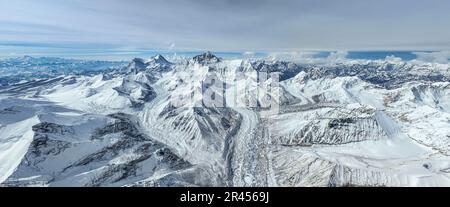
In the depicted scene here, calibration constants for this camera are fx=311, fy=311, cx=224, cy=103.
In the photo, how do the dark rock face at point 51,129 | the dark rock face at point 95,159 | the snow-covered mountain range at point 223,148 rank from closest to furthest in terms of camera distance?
the dark rock face at point 95,159, the snow-covered mountain range at point 223,148, the dark rock face at point 51,129

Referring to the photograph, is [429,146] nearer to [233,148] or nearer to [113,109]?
[233,148]

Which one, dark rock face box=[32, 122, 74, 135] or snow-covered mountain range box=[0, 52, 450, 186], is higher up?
dark rock face box=[32, 122, 74, 135]

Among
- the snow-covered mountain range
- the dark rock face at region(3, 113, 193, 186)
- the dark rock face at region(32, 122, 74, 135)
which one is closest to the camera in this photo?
the dark rock face at region(3, 113, 193, 186)

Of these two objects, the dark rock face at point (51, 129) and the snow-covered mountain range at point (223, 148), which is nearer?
the snow-covered mountain range at point (223, 148)

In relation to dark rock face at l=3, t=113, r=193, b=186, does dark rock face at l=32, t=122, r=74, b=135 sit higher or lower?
higher

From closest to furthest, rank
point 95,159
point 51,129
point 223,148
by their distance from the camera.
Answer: point 95,159, point 51,129, point 223,148

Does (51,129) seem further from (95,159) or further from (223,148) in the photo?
(223,148)

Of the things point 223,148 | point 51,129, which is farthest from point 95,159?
point 223,148

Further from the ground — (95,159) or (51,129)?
(51,129)

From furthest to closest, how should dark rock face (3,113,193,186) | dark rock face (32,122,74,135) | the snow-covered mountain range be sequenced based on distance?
dark rock face (32,122,74,135)
the snow-covered mountain range
dark rock face (3,113,193,186)

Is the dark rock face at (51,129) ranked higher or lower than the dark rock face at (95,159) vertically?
higher

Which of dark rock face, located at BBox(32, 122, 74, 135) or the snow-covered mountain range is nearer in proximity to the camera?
the snow-covered mountain range

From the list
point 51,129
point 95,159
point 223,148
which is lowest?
point 223,148
